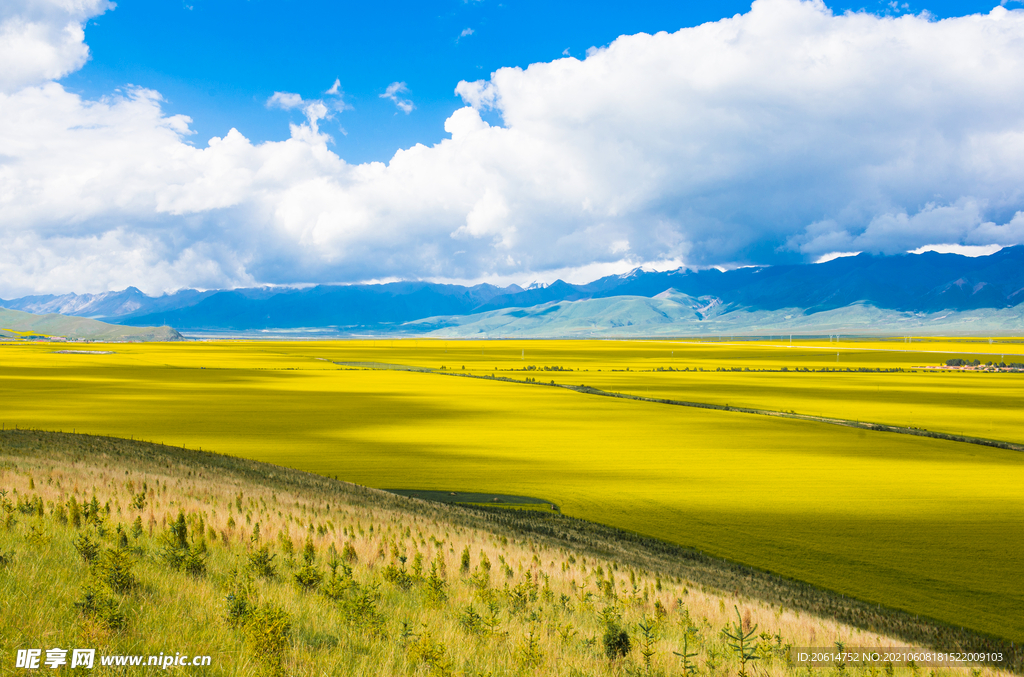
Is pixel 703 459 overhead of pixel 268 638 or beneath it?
beneath

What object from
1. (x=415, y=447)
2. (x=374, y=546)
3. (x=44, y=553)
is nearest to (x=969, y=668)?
(x=374, y=546)

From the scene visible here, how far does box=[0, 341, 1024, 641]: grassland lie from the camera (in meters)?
15.0

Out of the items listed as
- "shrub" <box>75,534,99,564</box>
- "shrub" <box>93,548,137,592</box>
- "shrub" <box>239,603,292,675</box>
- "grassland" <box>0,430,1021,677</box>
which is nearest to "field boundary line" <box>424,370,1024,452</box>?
"grassland" <box>0,430,1021,677</box>

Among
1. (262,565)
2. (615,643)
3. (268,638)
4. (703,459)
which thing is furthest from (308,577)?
(703,459)

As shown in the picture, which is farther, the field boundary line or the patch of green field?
the field boundary line

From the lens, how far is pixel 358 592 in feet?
28.9

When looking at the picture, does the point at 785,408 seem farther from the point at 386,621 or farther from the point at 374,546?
the point at 386,621

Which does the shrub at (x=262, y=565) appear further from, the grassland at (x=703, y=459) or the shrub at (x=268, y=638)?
the grassland at (x=703, y=459)

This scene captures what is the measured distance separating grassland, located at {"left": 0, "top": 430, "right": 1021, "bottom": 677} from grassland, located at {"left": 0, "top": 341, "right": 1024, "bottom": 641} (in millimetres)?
2186

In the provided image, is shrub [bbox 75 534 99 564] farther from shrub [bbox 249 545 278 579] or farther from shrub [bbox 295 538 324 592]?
shrub [bbox 295 538 324 592]

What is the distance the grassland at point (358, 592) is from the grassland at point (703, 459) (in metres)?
2.19

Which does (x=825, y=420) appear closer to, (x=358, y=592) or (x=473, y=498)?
(x=473, y=498)

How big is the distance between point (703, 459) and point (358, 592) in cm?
2024

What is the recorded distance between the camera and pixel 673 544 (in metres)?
16.1
